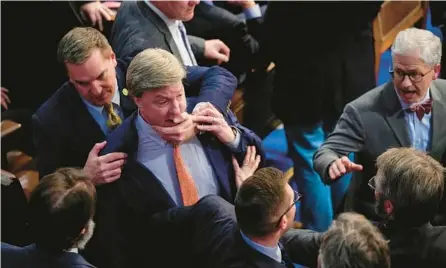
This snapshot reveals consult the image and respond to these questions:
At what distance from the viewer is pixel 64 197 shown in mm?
2648

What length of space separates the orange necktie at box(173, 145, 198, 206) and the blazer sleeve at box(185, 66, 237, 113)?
0.99ft

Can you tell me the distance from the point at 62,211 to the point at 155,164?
1.77 ft

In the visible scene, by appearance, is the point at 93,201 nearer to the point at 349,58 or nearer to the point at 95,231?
the point at 95,231

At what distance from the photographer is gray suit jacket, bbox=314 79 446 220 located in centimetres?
332

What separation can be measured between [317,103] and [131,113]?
1242 mm

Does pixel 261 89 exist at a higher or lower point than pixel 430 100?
lower

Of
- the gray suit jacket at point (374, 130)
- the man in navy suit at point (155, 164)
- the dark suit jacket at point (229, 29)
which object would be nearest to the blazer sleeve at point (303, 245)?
the man in navy suit at point (155, 164)

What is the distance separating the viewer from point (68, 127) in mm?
3291

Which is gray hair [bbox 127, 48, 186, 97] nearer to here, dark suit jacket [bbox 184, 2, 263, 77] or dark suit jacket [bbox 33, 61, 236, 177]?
dark suit jacket [bbox 33, 61, 236, 177]

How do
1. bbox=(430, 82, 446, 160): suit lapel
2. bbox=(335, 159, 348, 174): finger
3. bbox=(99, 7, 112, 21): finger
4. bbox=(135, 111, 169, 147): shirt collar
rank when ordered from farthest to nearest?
bbox=(99, 7, 112, 21): finger < bbox=(430, 82, 446, 160): suit lapel < bbox=(335, 159, 348, 174): finger < bbox=(135, 111, 169, 147): shirt collar

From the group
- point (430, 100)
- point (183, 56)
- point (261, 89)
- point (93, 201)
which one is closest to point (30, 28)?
point (183, 56)

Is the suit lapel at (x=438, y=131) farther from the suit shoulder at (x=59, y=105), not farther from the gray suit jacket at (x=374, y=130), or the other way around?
the suit shoulder at (x=59, y=105)

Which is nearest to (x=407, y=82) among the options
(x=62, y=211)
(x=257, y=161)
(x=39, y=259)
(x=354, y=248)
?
(x=257, y=161)

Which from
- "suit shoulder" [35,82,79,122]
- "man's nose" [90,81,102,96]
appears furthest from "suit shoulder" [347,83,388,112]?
"suit shoulder" [35,82,79,122]
